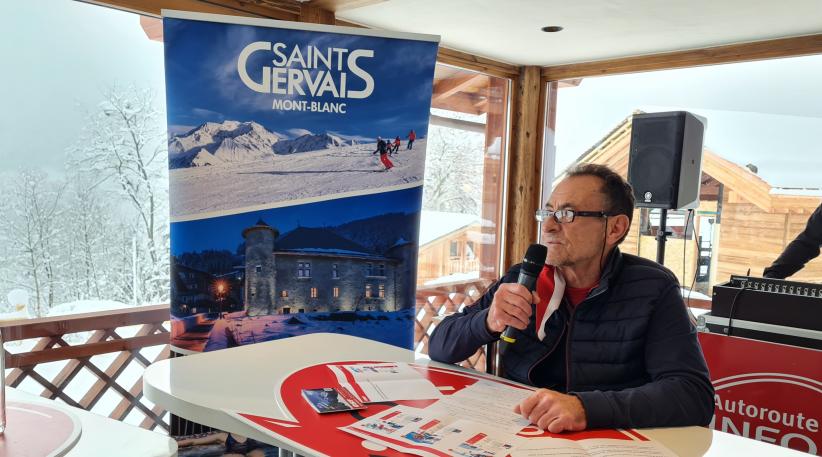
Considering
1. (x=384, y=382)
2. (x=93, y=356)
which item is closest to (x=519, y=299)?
(x=384, y=382)

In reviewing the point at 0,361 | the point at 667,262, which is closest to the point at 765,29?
the point at 667,262

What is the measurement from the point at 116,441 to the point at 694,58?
3922 millimetres

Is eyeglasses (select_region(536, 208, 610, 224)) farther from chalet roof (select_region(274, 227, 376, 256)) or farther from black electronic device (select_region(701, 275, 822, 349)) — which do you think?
black electronic device (select_region(701, 275, 822, 349))

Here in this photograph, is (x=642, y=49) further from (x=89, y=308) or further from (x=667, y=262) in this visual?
(x=89, y=308)

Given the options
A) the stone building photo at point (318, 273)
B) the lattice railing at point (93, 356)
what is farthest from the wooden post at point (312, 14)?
the lattice railing at point (93, 356)

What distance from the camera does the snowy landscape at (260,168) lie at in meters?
2.21

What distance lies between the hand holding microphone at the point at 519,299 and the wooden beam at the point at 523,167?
3156 millimetres

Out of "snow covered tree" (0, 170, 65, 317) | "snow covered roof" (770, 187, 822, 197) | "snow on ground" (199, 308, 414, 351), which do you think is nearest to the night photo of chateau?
"snow on ground" (199, 308, 414, 351)

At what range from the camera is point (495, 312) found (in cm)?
149

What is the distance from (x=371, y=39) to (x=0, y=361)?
5.68 ft

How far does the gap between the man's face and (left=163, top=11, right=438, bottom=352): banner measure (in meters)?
0.87

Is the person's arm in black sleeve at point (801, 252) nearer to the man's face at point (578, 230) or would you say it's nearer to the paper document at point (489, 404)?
the man's face at point (578, 230)

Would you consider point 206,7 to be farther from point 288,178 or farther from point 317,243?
point 317,243

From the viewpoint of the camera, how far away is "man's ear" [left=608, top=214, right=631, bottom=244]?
5.69 feet
